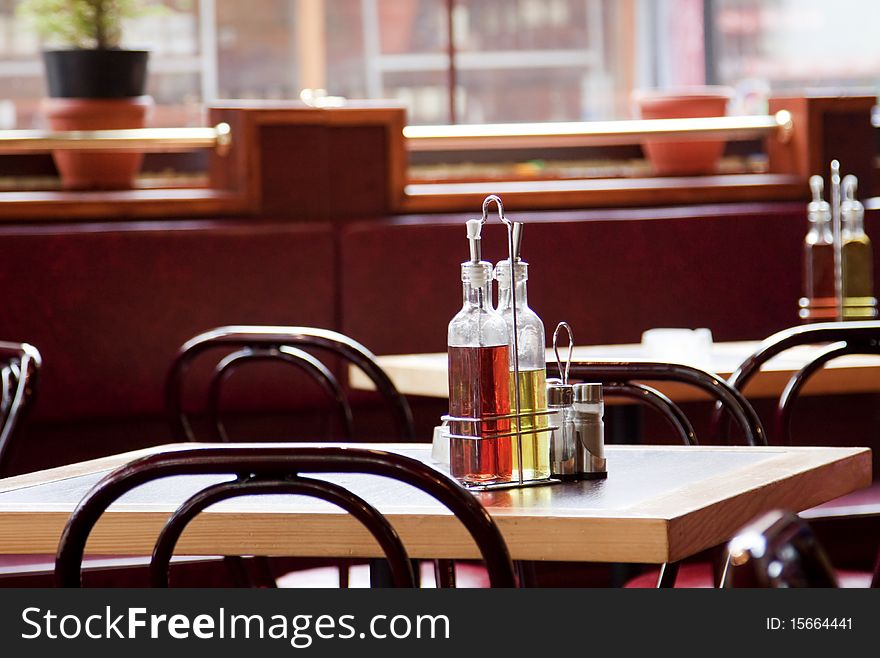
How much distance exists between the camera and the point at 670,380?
6.34 feet

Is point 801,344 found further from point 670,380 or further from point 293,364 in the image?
point 293,364

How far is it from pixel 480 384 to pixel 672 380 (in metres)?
0.50

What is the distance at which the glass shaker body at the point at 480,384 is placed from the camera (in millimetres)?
1514

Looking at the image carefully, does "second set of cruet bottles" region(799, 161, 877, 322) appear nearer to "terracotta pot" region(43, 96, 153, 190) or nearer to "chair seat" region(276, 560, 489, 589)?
"chair seat" region(276, 560, 489, 589)

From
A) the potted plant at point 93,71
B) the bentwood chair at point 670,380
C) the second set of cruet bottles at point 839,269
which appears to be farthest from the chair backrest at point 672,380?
the potted plant at point 93,71

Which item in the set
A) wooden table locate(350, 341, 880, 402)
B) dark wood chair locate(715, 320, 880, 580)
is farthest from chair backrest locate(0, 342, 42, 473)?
dark wood chair locate(715, 320, 880, 580)

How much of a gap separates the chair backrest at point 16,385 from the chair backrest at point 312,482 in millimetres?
1079

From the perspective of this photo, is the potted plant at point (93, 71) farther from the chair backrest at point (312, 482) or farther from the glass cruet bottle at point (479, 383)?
the chair backrest at point (312, 482)

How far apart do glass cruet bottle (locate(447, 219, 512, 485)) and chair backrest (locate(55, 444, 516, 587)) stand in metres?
0.33

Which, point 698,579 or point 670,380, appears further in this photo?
point 698,579

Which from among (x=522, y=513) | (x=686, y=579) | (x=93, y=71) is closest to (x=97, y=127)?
(x=93, y=71)
